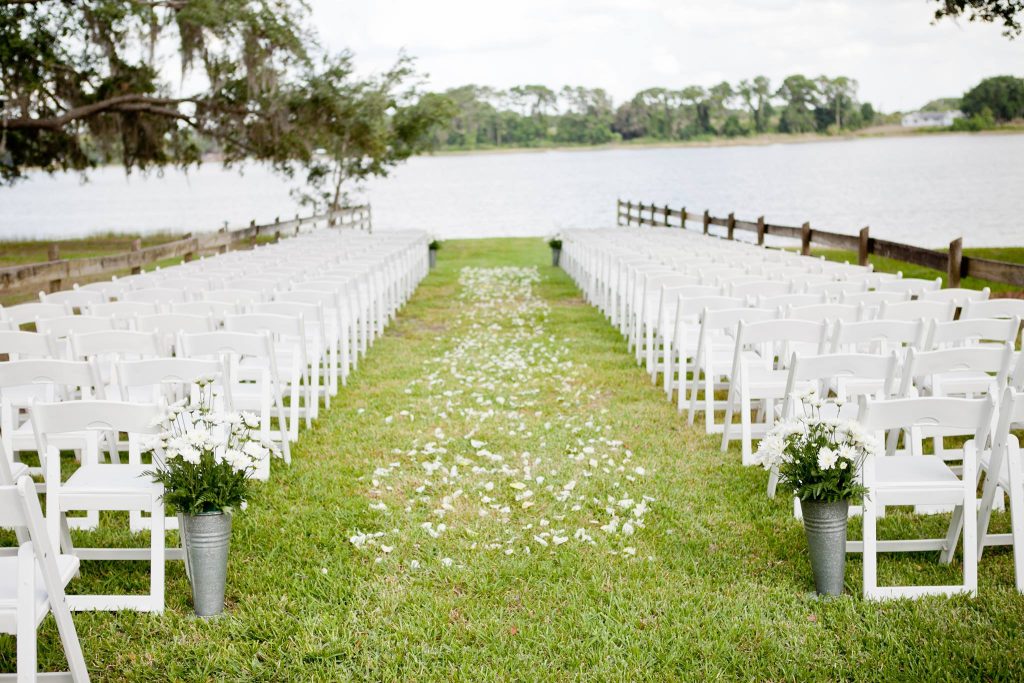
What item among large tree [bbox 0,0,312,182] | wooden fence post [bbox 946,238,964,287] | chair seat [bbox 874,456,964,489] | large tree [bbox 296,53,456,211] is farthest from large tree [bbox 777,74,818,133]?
chair seat [bbox 874,456,964,489]

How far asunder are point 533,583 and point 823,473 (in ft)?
4.80

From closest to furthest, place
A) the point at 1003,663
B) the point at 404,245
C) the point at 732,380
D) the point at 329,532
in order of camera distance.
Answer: the point at 1003,663 → the point at 329,532 → the point at 732,380 → the point at 404,245

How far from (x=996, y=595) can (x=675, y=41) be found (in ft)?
262

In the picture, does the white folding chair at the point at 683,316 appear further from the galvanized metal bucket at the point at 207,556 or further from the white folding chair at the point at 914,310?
the galvanized metal bucket at the point at 207,556

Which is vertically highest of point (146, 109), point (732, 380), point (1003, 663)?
point (146, 109)

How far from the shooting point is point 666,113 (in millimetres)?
104250

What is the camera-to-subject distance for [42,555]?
122 inches

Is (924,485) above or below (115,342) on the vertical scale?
below

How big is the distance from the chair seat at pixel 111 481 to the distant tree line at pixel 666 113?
302 ft

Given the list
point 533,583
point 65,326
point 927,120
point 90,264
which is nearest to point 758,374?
point 533,583

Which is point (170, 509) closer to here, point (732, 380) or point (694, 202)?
point (732, 380)

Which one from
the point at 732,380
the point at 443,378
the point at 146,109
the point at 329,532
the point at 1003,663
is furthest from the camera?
Answer: the point at 146,109

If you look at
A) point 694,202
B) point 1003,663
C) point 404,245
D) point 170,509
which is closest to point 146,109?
point 404,245

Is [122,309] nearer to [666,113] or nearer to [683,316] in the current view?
[683,316]
